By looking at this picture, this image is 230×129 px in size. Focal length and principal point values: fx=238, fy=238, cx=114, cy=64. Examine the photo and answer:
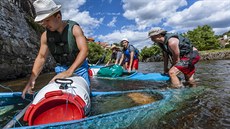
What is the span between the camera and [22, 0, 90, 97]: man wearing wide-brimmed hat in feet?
13.0

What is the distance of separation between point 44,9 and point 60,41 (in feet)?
2.60

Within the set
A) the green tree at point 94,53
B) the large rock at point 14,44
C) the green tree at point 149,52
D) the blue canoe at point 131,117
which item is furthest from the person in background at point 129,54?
the green tree at point 149,52

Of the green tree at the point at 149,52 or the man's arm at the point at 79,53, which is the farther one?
the green tree at the point at 149,52

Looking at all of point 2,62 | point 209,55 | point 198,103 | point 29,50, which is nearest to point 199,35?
point 209,55

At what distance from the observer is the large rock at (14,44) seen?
14.1 m

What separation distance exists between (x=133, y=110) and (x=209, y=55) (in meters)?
41.6

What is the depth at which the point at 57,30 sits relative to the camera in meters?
4.44

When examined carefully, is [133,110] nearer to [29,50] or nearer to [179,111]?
[179,111]

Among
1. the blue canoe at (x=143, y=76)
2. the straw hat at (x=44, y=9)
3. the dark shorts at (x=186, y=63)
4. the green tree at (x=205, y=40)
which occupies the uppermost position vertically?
the green tree at (x=205, y=40)

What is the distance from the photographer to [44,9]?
155 inches

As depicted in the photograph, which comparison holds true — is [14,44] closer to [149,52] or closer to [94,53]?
[94,53]

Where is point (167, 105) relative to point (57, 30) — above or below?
below

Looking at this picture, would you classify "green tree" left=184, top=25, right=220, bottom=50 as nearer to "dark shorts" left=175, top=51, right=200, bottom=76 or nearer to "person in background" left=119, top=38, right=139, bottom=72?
"person in background" left=119, top=38, right=139, bottom=72

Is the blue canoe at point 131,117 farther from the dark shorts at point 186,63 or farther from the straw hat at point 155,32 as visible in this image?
the straw hat at point 155,32
